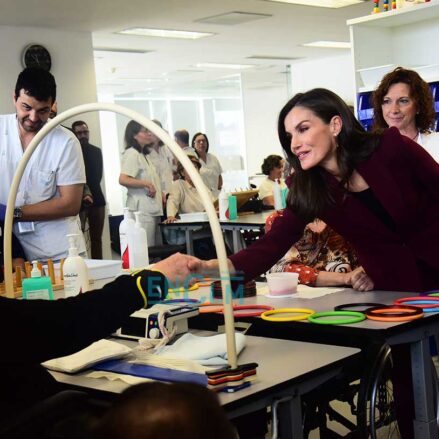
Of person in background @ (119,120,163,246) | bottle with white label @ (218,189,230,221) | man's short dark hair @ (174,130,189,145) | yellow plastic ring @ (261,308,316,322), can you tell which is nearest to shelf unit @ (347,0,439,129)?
bottle with white label @ (218,189,230,221)

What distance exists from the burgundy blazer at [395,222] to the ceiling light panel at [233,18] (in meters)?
6.07

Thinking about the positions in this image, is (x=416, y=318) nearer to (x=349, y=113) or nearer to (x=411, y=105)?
(x=349, y=113)

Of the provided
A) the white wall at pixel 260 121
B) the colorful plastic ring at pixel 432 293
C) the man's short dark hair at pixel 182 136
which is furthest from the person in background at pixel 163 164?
the white wall at pixel 260 121

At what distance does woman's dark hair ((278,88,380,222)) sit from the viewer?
8.04 feet

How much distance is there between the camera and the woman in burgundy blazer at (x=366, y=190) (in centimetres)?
243

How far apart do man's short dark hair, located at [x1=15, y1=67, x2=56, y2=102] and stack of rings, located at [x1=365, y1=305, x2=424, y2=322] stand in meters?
1.63

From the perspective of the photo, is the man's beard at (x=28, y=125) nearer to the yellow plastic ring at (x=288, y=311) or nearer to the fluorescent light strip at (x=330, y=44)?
the yellow plastic ring at (x=288, y=311)

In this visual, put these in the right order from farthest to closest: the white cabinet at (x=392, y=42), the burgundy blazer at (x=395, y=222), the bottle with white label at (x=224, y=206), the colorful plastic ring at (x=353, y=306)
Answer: the bottle with white label at (x=224, y=206)
the white cabinet at (x=392, y=42)
the burgundy blazer at (x=395, y=222)
the colorful plastic ring at (x=353, y=306)

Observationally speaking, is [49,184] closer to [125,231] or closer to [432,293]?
[125,231]

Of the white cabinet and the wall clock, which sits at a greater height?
the wall clock

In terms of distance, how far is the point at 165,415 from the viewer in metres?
0.79

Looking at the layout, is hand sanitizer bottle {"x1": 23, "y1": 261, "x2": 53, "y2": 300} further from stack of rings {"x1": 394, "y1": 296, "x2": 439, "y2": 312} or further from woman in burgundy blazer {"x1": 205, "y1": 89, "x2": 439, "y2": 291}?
stack of rings {"x1": 394, "y1": 296, "x2": 439, "y2": 312}

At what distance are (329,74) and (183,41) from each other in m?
4.19

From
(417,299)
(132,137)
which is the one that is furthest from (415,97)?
(132,137)
